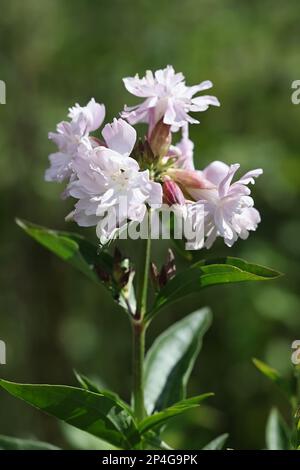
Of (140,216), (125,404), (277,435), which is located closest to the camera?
(140,216)

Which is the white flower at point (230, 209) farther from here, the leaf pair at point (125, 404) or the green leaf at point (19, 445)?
the green leaf at point (19, 445)

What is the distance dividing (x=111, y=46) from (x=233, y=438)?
1680 millimetres

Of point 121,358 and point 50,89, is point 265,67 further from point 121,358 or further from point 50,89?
point 121,358

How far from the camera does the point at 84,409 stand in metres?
0.97

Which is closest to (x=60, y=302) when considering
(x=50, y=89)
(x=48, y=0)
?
(x=50, y=89)

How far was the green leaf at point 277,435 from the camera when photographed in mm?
1187

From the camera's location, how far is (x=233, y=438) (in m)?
2.58

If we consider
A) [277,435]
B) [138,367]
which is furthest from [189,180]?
[277,435]

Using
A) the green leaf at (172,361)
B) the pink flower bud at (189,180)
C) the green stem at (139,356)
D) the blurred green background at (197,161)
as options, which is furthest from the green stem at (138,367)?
the blurred green background at (197,161)

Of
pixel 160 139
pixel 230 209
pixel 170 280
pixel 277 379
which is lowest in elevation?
pixel 277 379

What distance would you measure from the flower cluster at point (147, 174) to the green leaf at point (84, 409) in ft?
0.68

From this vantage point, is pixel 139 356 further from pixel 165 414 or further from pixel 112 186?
pixel 112 186

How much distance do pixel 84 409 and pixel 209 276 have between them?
0.25 metres

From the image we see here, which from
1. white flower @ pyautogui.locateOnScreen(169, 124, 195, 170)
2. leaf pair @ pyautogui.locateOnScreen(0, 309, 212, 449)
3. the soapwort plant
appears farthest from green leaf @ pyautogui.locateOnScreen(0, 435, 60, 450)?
white flower @ pyautogui.locateOnScreen(169, 124, 195, 170)
